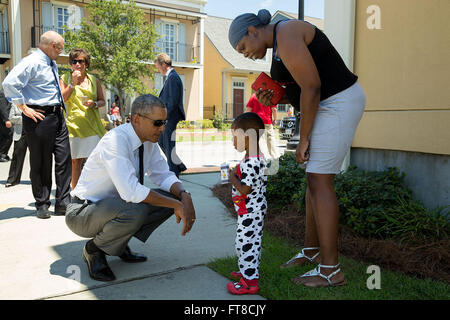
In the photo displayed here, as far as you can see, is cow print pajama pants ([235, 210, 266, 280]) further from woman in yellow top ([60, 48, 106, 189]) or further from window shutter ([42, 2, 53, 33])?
window shutter ([42, 2, 53, 33])

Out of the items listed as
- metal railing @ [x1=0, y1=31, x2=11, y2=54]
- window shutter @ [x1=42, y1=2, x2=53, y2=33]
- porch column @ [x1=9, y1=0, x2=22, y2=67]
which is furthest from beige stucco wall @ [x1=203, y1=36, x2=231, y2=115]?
metal railing @ [x1=0, y1=31, x2=11, y2=54]

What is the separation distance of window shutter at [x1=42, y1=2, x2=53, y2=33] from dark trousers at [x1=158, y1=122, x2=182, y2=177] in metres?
18.8

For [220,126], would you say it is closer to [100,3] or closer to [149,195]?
[100,3]

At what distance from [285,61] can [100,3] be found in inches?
755

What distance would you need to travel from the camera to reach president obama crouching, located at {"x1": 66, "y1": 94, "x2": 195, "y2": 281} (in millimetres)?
2674

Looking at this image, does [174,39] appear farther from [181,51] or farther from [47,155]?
[47,155]

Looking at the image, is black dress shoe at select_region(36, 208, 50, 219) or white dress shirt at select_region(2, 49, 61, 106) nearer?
white dress shirt at select_region(2, 49, 61, 106)

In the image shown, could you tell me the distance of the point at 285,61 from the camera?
2520mm

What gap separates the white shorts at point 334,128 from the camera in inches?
104

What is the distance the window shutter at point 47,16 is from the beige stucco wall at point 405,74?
2121 cm

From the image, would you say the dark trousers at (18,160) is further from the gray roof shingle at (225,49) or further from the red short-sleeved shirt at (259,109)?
the gray roof shingle at (225,49)

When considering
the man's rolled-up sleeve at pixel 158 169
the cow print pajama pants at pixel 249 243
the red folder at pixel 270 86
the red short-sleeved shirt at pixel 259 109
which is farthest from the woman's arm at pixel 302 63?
the red short-sleeved shirt at pixel 259 109

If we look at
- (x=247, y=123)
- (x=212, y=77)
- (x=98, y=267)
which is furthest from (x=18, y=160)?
(x=212, y=77)
